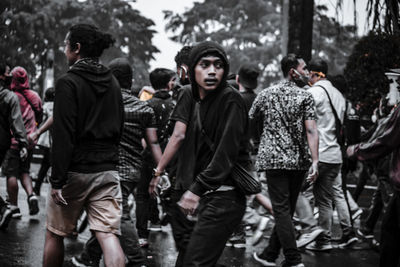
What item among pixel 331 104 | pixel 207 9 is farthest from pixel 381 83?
pixel 207 9

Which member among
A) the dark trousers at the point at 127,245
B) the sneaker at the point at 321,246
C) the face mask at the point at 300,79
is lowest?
the sneaker at the point at 321,246

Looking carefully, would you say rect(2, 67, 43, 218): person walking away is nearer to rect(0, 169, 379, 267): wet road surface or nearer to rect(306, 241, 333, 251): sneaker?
rect(0, 169, 379, 267): wet road surface

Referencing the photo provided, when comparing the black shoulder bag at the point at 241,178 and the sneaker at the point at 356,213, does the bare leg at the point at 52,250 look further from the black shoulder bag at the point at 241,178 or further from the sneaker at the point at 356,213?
the sneaker at the point at 356,213

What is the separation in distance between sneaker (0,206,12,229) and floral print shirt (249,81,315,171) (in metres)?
3.06

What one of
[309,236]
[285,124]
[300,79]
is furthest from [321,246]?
[300,79]

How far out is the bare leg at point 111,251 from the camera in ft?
13.2

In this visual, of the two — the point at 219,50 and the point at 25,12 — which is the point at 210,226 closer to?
the point at 219,50

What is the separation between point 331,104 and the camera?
696cm

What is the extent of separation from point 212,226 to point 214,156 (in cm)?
41

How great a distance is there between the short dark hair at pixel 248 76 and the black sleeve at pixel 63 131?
3.39 metres

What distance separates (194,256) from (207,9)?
1368 inches

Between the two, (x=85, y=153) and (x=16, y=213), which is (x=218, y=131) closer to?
(x=85, y=153)

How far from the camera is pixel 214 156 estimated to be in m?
3.57

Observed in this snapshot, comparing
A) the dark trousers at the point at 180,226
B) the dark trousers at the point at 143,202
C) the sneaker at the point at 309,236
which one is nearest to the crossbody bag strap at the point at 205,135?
the dark trousers at the point at 180,226
